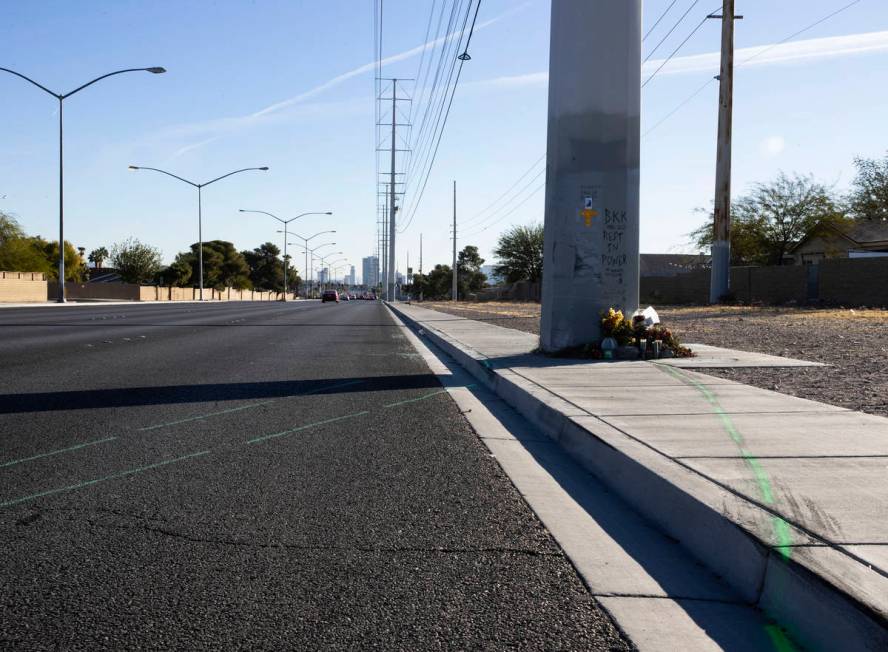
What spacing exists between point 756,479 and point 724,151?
32.5m

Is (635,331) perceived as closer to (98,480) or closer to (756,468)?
(756,468)

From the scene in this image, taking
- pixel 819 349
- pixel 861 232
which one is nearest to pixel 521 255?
pixel 861 232

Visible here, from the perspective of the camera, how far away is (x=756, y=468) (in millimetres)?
4988

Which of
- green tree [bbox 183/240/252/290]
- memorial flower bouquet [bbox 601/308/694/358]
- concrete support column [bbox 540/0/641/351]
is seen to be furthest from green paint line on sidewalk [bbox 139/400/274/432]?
green tree [bbox 183/240/252/290]

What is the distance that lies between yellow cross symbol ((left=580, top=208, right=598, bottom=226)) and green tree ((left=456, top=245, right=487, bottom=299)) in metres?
125

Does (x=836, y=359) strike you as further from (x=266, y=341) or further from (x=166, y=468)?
(x=266, y=341)

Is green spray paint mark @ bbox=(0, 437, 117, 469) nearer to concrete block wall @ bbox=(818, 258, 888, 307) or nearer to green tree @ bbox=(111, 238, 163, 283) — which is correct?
concrete block wall @ bbox=(818, 258, 888, 307)

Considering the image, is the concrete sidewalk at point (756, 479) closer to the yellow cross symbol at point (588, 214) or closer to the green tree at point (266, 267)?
the yellow cross symbol at point (588, 214)

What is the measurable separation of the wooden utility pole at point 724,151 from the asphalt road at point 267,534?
28.9 meters

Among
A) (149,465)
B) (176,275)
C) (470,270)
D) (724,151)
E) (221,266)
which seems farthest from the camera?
(470,270)

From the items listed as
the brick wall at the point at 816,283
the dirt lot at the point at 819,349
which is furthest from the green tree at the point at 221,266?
the dirt lot at the point at 819,349

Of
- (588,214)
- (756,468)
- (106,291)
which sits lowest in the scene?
(756,468)

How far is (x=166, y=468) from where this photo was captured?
5.62 meters

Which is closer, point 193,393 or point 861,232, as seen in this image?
point 193,393
